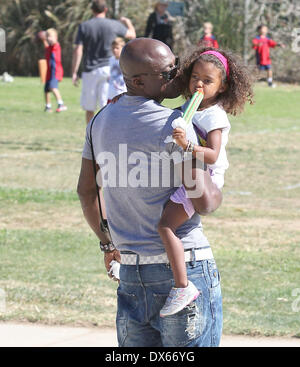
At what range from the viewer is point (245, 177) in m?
11.0

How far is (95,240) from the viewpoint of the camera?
764 cm

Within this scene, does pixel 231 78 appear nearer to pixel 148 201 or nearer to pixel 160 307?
pixel 148 201

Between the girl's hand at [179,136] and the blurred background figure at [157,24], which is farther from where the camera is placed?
the blurred background figure at [157,24]

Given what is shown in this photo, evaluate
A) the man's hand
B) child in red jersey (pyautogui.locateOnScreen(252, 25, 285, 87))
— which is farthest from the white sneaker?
child in red jersey (pyautogui.locateOnScreen(252, 25, 285, 87))

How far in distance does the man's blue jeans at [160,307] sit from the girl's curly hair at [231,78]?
73cm

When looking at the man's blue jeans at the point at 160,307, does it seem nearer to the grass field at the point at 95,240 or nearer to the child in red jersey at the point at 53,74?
the grass field at the point at 95,240

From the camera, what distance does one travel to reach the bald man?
313 cm

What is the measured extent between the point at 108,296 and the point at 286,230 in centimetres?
261

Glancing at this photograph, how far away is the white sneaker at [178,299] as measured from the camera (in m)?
3.08

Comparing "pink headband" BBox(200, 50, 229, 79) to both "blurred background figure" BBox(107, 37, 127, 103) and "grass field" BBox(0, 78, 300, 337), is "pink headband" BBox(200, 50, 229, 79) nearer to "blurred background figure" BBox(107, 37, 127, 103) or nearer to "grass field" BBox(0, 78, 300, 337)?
"grass field" BBox(0, 78, 300, 337)

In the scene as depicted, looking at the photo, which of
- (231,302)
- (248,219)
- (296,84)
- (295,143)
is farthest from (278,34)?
(231,302)

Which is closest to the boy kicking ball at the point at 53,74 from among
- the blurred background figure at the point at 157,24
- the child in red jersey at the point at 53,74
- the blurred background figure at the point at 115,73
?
the child in red jersey at the point at 53,74

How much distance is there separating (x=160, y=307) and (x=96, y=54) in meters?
9.99

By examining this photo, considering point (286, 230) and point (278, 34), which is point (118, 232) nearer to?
point (286, 230)
